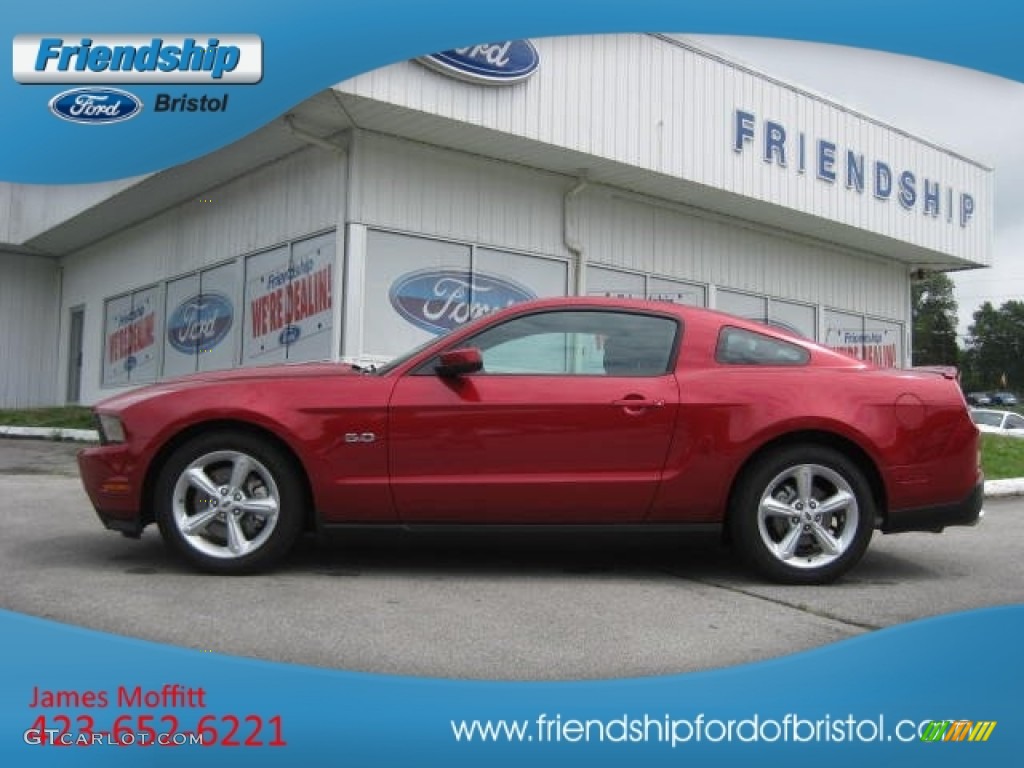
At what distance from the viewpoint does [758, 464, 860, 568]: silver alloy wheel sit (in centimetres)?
441

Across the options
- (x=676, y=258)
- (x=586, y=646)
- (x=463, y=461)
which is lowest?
(x=586, y=646)

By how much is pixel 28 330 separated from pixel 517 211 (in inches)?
496

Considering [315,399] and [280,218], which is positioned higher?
[280,218]

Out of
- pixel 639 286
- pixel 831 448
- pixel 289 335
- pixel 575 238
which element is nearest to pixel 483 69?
pixel 575 238

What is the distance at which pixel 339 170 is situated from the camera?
10938 mm

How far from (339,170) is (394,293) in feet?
5.20

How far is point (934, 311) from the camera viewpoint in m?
20.8

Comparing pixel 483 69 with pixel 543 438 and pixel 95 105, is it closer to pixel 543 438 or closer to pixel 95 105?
pixel 543 438

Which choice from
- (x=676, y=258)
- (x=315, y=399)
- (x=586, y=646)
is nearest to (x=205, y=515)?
(x=315, y=399)

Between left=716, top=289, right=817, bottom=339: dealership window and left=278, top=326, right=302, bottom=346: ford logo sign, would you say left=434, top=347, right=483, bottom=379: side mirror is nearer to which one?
left=278, top=326, right=302, bottom=346: ford logo sign

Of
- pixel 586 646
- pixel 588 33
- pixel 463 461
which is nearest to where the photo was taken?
pixel 586 646

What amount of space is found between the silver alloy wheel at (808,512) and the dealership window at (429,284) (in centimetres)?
662

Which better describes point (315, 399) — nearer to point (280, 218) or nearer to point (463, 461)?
point (463, 461)

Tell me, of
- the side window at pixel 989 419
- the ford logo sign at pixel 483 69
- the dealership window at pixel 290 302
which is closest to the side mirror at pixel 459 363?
the ford logo sign at pixel 483 69
